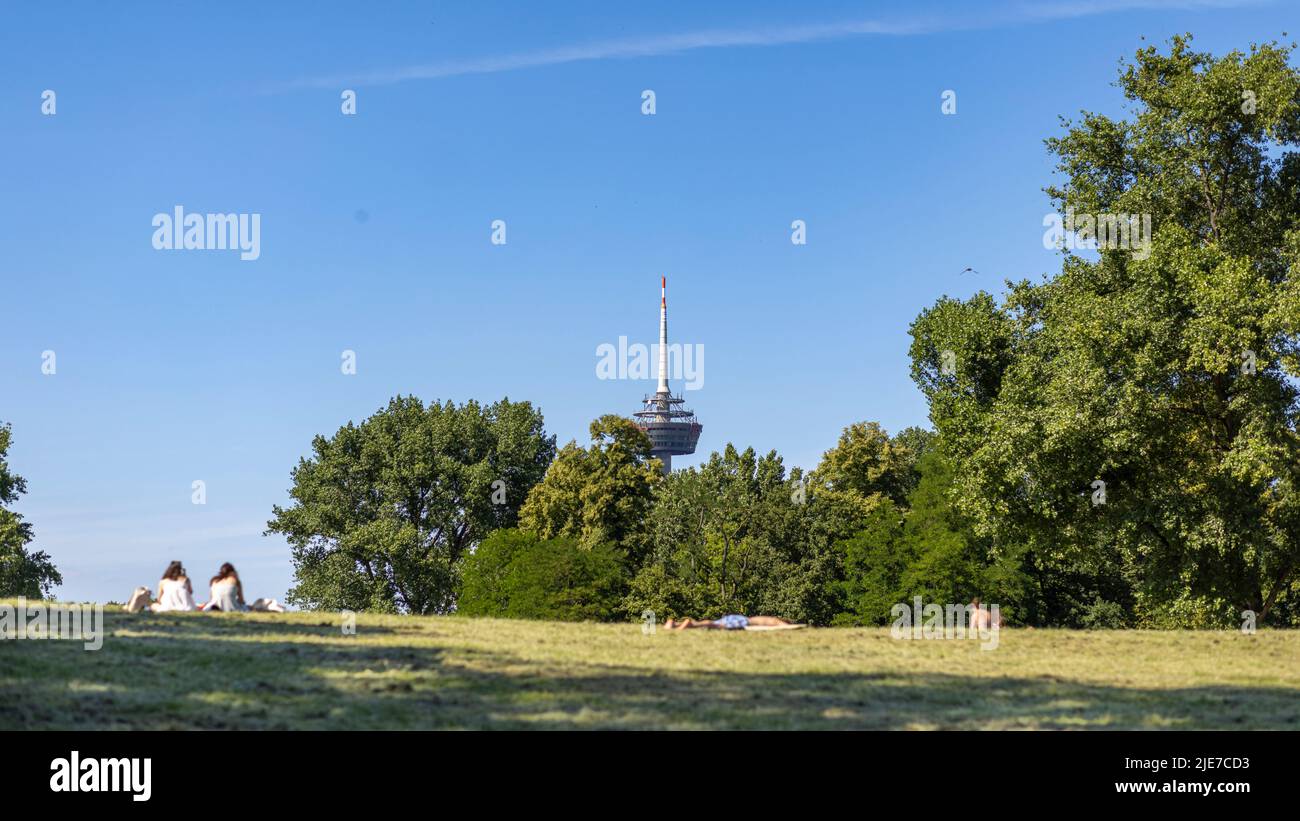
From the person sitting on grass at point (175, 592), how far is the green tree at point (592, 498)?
180ft

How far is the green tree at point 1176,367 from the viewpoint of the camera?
1699 inches

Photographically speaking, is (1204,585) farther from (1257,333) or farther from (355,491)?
(355,491)

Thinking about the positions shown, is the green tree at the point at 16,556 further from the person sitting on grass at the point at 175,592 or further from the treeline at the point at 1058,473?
the person sitting on grass at the point at 175,592

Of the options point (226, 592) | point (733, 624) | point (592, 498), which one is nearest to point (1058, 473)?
point (733, 624)

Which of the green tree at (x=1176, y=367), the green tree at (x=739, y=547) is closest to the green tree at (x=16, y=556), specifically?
the green tree at (x=739, y=547)

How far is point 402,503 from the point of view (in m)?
93.4

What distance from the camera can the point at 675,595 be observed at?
285ft

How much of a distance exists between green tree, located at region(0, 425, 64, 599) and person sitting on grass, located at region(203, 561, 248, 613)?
160 ft

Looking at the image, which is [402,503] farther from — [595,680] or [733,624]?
[595,680]

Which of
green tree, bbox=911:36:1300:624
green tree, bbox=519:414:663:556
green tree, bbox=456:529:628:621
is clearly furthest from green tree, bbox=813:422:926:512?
green tree, bbox=911:36:1300:624

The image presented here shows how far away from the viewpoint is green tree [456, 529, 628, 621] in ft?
269

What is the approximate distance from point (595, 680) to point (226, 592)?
48.7ft
